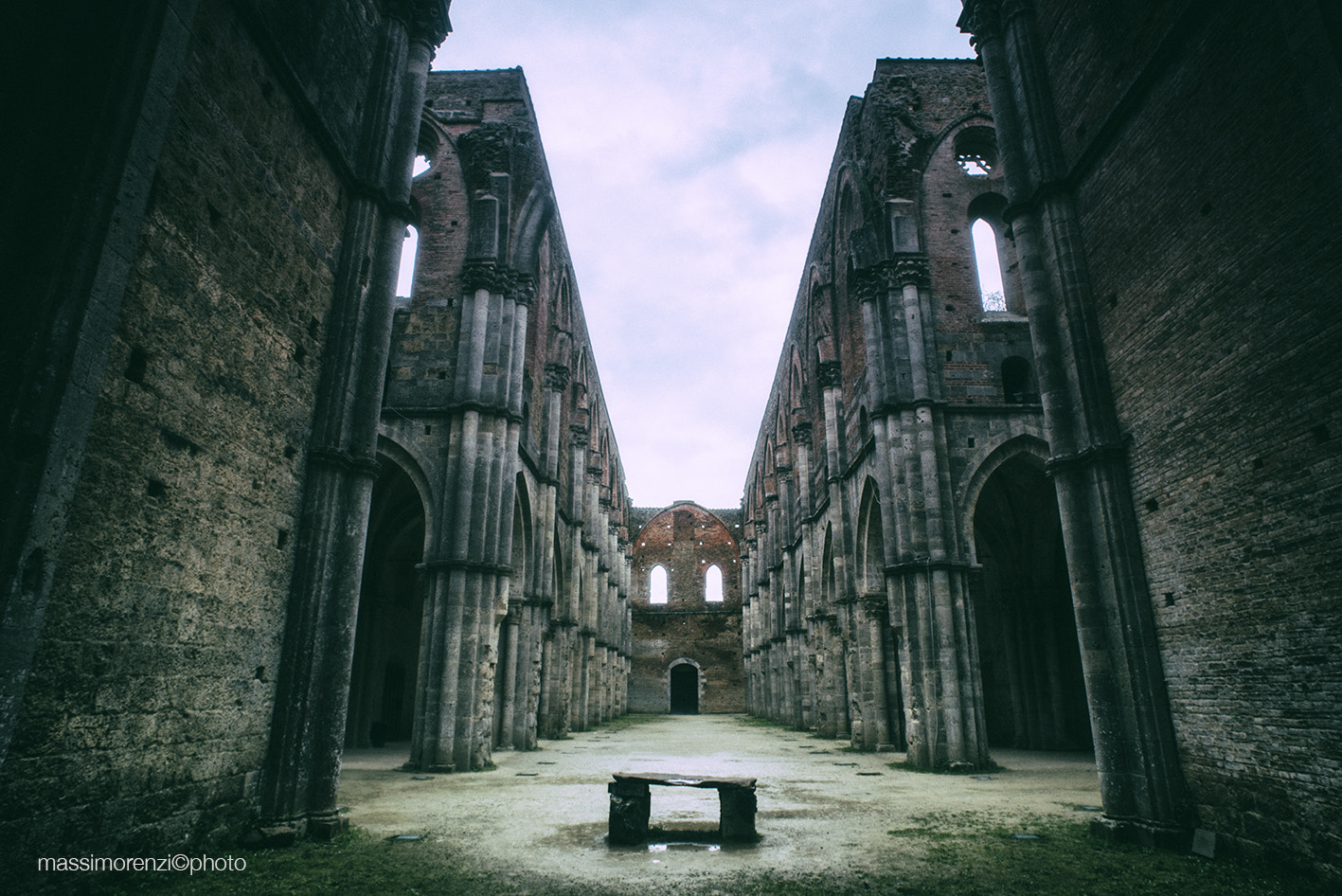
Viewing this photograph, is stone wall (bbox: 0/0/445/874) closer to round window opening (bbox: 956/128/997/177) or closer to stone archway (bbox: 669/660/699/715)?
round window opening (bbox: 956/128/997/177)

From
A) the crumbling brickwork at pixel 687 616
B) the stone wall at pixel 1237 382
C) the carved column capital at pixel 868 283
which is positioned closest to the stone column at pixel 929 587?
the carved column capital at pixel 868 283

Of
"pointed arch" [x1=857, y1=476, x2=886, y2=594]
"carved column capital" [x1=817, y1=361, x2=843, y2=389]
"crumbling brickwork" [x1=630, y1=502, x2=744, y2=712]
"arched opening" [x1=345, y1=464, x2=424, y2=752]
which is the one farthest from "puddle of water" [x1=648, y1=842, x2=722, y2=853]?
"crumbling brickwork" [x1=630, y1=502, x2=744, y2=712]

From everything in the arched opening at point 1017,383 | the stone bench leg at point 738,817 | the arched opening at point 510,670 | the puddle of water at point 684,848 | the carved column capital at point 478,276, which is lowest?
the puddle of water at point 684,848

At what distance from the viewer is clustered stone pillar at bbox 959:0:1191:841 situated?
291 inches

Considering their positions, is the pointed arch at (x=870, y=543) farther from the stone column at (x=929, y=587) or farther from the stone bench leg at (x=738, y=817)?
the stone bench leg at (x=738, y=817)

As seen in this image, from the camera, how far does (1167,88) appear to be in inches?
305

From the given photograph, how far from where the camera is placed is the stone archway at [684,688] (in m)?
46.0

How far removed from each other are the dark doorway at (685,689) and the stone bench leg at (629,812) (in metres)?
39.8

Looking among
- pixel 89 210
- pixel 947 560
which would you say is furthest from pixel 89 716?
pixel 947 560

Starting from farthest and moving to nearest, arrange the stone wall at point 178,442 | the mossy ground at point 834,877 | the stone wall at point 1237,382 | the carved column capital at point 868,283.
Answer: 1. the carved column capital at point 868,283
2. the stone wall at point 1237,382
3. the mossy ground at point 834,877
4. the stone wall at point 178,442

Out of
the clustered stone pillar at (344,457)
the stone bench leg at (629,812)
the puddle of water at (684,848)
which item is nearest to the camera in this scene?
the puddle of water at (684,848)

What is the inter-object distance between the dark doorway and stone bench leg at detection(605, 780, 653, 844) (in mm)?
39800

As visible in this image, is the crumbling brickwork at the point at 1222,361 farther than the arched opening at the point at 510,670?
No

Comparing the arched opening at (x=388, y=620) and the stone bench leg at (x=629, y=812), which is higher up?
the arched opening at (x=388, y=620)
